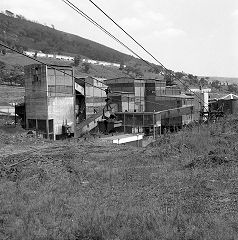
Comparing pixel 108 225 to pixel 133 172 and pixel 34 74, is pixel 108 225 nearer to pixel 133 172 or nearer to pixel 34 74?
pixel 133 172

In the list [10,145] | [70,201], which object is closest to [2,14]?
[10,145]

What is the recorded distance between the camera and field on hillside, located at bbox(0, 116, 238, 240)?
5.56 metres

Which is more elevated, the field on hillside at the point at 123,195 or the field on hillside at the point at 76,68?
the field on hillside at the point at 76,68

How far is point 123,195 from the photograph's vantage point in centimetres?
775

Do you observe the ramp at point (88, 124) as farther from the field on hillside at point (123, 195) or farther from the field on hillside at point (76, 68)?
the field on hillside at point (76, 68)

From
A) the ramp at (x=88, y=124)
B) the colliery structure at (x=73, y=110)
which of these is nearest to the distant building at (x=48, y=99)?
the colliery structure at (x=73, y=110)

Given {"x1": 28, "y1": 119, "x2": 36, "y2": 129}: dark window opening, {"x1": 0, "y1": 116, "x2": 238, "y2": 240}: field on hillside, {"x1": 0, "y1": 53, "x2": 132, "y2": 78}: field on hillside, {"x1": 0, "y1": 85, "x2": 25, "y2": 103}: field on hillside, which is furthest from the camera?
{"x1": 0, "y1": 53, "x2": 132, "y2": 78}: field on hillside

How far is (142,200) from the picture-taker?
24.0 feet

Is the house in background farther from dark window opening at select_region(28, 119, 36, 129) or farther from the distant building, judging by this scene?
the distant building

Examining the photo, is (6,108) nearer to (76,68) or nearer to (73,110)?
(73,110)

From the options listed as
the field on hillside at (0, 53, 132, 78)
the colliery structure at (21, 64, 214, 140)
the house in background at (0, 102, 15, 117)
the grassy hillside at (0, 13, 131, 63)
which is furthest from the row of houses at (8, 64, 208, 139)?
the grassy hillside at (0, 13, 131, 63)

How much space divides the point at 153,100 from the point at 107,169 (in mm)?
41793

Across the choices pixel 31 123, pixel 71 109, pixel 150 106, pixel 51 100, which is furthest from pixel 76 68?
pixel 51 100

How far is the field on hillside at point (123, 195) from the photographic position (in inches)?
219
